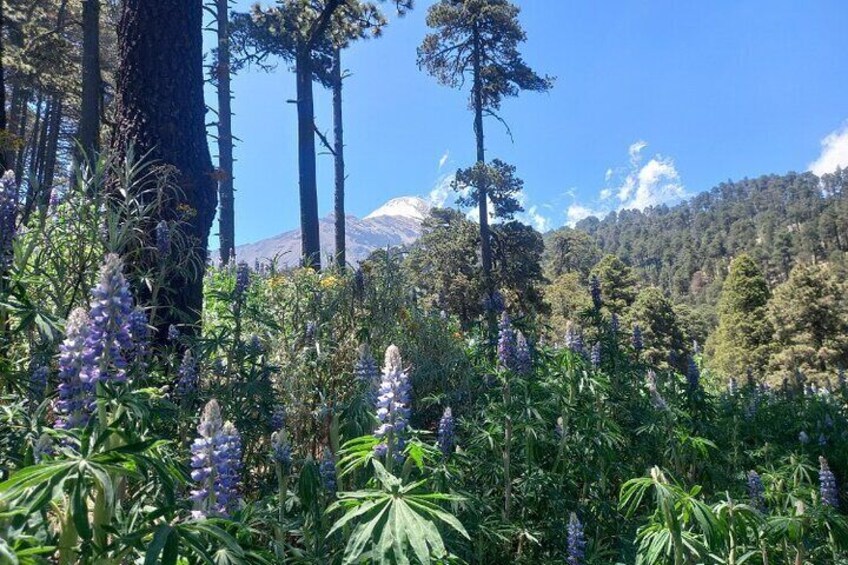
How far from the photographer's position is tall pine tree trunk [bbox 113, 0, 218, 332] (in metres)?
3.82

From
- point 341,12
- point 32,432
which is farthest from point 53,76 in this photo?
point 32,432

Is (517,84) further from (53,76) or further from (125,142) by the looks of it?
(125,142)

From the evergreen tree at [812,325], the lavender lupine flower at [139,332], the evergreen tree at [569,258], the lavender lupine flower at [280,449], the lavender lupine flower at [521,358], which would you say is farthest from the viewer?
the evergreen tree at [569,258]

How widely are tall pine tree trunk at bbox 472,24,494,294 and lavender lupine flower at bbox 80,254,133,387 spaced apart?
15.1 meters

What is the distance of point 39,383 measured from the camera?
72.3 inches

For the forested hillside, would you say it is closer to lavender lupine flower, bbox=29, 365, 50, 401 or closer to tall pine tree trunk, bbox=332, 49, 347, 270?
tall pine tree trunk, bbox=332, 49, 347, 270

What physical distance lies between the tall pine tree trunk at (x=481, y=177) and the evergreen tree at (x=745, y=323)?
20201mm

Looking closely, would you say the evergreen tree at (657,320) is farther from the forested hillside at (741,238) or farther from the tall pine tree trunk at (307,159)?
the forested hillside at (741,238)

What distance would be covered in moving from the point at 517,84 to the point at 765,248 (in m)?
99.7

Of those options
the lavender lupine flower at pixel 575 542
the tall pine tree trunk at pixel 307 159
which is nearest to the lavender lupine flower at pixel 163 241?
the lavender lupine flower at pixel 575 542

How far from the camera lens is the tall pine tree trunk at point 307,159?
38.9 ft

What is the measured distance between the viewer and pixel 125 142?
3.81 meters

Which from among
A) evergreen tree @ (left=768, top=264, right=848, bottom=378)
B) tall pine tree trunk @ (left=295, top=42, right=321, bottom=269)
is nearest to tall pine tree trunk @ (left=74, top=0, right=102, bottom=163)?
tall pine tree trunk @ (left=295, top=42, right=321, bottom=269)

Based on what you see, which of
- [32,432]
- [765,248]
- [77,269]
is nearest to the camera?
[32,432]
